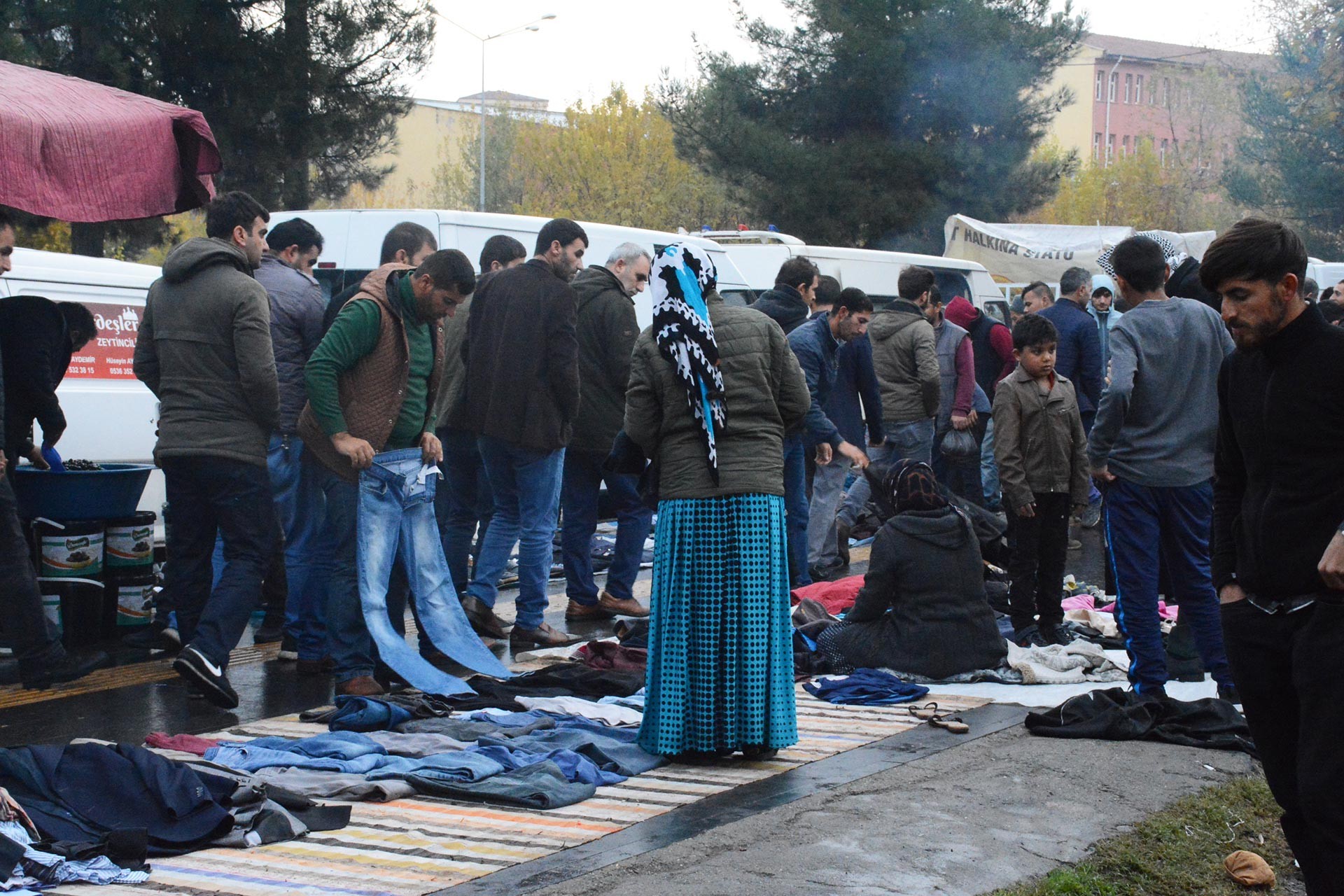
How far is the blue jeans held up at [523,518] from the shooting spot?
8133 millimetres

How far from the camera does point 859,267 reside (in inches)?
690

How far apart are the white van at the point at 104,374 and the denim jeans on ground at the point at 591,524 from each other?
297 cm

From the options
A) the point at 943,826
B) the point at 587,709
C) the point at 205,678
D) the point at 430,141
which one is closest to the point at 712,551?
the point at 587,709

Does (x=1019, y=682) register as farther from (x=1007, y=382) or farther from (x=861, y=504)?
(x=861, y=504)

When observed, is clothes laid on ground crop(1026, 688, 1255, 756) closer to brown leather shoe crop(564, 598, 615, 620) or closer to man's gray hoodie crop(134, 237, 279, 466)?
brown leather shoe crop(564, 598, 615, 620)

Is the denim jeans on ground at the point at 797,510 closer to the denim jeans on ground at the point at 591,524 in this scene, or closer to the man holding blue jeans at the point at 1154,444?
the denim jeans on ground at the point at 591,524

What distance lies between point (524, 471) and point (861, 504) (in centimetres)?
417

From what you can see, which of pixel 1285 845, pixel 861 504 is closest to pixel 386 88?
pixel 861 504

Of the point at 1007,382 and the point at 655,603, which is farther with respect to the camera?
the point at 1007,382

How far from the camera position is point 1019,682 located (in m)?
7.30

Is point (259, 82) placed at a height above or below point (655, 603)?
above

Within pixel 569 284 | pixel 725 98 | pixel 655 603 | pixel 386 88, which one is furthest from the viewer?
pixel 725 98

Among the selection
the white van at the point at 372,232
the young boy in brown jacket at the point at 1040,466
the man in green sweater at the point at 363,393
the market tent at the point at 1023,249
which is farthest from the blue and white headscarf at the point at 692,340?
the market tent at the point at 1023,249

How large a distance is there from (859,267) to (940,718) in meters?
11.7
